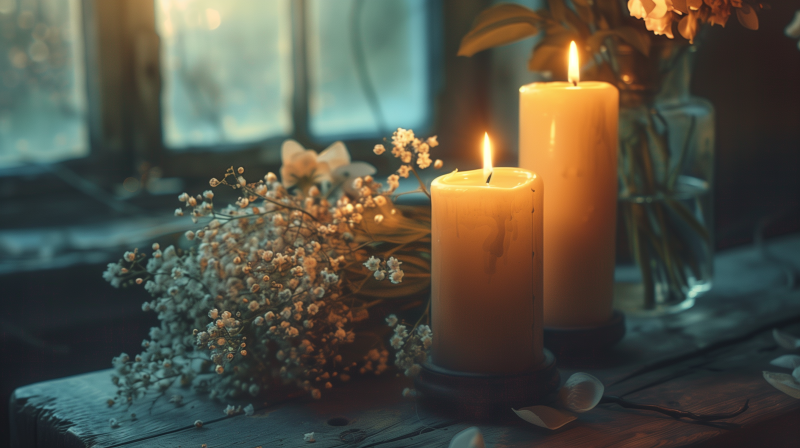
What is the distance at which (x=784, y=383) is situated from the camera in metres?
0.63

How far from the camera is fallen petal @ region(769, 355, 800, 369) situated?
67cm

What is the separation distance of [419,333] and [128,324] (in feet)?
2.60

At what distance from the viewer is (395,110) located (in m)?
1.70

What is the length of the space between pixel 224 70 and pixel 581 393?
3.74 ft

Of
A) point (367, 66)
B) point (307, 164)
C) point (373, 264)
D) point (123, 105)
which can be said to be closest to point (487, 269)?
point (373, 264)

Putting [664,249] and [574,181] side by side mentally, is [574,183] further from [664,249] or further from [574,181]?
[664,249]

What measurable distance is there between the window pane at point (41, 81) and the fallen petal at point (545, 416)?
3.73 ft

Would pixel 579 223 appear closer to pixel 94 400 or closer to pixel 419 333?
pixel 419 333

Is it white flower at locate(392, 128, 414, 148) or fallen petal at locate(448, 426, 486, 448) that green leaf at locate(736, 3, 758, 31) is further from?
fallen petal at locate(448, 426, 486, 448)

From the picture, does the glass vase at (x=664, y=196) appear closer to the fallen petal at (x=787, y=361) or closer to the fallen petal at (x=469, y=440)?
the fallen petal at (x=787, y=361)

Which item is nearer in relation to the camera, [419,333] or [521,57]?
[419,333]

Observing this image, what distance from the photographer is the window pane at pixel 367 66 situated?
1575 mm

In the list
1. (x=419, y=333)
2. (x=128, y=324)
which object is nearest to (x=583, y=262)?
(x=419, y=333)

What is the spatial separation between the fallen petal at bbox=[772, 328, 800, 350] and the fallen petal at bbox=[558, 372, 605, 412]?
289 mm
